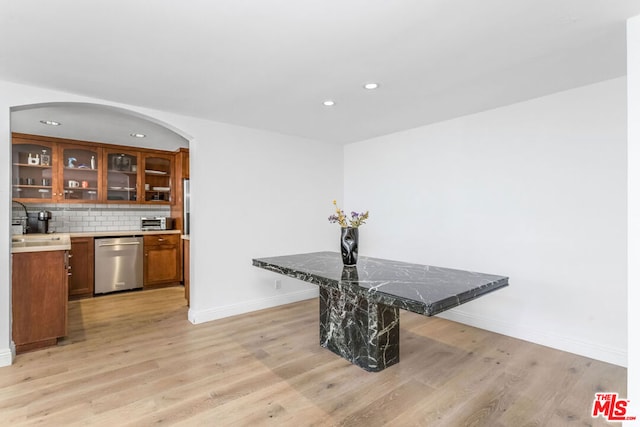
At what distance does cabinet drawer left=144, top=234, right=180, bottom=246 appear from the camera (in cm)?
518

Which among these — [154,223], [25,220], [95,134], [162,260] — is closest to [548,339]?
[162,260]

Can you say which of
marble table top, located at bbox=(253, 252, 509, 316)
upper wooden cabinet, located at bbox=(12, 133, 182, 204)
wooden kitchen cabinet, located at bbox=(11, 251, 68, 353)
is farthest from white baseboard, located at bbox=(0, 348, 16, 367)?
upper wooden cabinet, located at bbox=(12, 133, 182, 204)

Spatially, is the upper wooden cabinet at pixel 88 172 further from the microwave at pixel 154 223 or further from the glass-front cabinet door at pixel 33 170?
the microwave at pixel 154 223

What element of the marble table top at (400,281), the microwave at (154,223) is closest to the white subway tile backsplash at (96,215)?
the microwave at (154,223)

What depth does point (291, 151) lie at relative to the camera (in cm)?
452

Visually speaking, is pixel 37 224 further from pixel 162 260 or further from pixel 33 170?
pixel 162 260

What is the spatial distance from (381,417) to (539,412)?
99 cm

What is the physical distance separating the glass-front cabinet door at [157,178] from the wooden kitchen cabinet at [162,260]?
2.35 feet

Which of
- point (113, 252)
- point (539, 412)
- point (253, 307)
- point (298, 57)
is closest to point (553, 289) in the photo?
point (539, 412)

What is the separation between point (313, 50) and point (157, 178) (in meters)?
4.50

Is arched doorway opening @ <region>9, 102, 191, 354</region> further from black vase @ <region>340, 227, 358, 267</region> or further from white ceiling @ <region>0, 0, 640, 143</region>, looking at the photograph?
black vase @ <region>340, 227, 358, 267</region>

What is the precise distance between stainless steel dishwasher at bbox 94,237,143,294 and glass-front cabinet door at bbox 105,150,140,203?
72 cm
